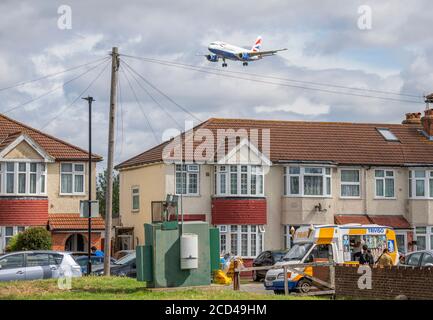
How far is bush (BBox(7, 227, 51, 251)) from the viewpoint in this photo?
157 ft

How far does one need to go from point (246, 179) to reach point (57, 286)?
2858 centimetres

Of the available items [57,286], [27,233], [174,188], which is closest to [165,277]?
[57,286]

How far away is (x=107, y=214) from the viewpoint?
3591 centimetres

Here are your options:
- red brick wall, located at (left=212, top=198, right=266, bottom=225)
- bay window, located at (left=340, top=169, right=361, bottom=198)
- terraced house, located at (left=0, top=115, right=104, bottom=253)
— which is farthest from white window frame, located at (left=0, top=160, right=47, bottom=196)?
bay window, located at (left=340, top=169, right=361, bottom=198)

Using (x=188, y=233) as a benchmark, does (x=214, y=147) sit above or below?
above

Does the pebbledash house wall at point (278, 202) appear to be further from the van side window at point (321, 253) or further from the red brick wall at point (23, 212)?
the van side window at point (321, 253)

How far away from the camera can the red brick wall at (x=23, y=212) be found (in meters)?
52.5

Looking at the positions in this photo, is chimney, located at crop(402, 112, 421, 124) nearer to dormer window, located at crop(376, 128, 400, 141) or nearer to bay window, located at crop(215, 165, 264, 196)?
dormer window, located at crop(376, 128, 400, 141)

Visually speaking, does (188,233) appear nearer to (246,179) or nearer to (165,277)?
(165,277)

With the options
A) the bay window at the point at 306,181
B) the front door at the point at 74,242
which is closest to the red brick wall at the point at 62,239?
the front door at the point at 74,242

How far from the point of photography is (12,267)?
106 feet

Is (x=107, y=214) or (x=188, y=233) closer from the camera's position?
(x=188, y=233)
